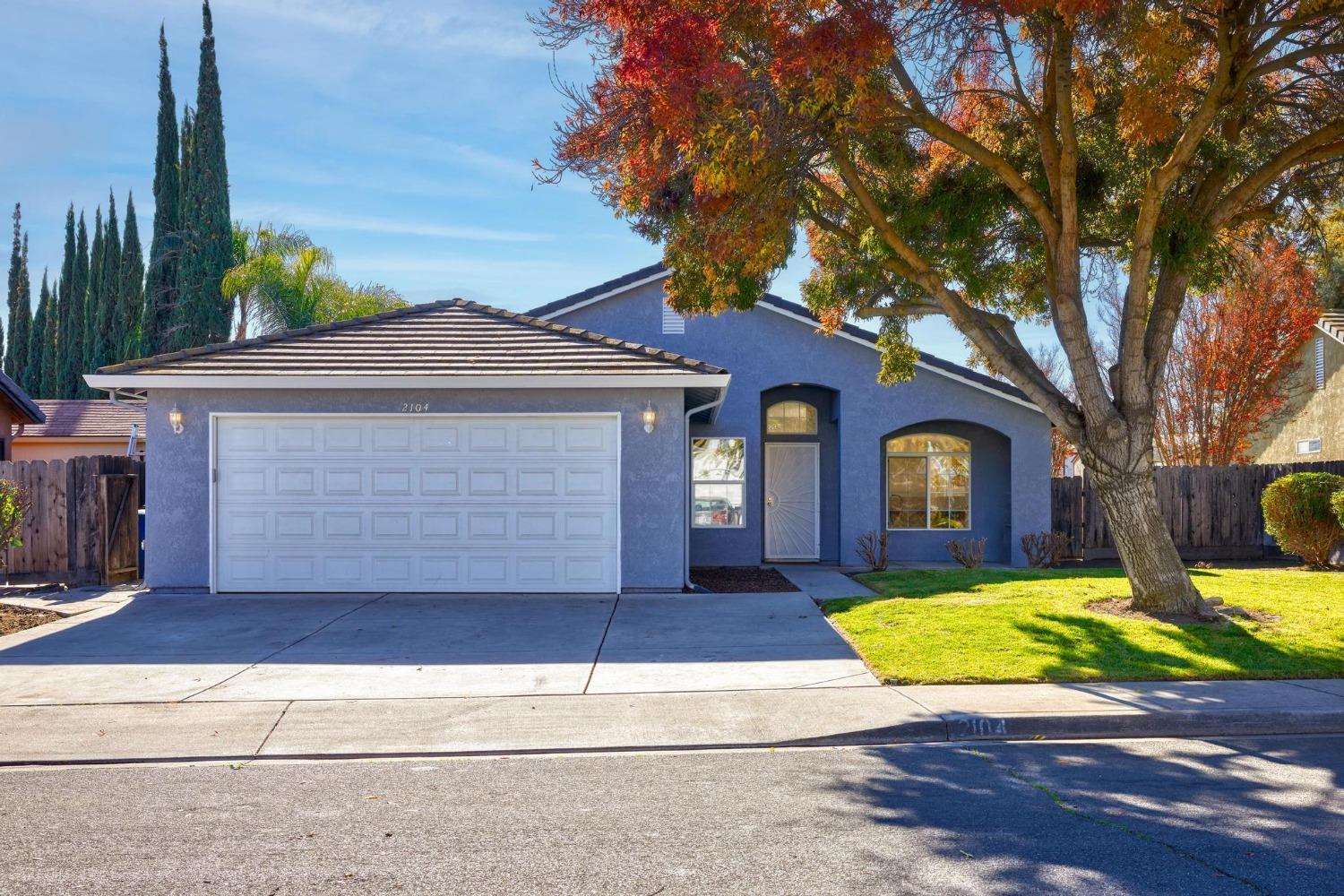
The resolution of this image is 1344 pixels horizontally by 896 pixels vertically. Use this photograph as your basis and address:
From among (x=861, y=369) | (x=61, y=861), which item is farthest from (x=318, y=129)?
(x=61, y=861)

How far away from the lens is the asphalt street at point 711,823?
4582mm

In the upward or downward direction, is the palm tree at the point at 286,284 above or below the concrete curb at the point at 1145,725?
above

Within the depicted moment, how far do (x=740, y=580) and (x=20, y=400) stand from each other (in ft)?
63.3

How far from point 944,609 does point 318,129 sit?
13.7 meters

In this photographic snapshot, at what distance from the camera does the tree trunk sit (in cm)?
1027

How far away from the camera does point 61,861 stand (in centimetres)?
482

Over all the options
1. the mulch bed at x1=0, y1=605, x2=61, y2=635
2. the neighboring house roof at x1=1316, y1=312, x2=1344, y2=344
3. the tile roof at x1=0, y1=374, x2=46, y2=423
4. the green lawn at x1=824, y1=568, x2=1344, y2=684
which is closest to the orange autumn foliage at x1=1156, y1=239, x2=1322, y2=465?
the neighboring house roof at x1=1316, y1=312, x2=1344, y2=344

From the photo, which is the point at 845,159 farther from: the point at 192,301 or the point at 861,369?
the point at 192,301

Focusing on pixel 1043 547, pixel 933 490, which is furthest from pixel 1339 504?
pixel 933 490

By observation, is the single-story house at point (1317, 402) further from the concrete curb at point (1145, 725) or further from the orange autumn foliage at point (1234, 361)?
the concrete curb at point (1145, 725)

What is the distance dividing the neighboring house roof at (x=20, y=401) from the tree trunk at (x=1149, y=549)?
24.2 metres

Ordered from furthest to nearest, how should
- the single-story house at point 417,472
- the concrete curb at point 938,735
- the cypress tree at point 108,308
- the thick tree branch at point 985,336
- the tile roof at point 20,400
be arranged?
the cypress tree at point 108,308 < the tile roof at point 20,400 < the single-story house at point 417,472 < the thick tree branch at point 985,336 < the concrete curb at point 938,735

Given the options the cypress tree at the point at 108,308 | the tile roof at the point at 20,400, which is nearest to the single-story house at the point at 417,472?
the tile roof at the point at 20,400

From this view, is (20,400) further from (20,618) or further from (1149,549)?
(1149,549)
